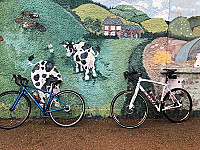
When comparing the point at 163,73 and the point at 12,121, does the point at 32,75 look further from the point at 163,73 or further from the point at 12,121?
the point at 163,73

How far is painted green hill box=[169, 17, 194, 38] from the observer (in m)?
6.07

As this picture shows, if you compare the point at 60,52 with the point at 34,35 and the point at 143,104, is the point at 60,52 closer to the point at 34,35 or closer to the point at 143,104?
the point at 34,35


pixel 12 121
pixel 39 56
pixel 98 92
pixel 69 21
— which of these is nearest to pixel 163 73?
pixel 98 92

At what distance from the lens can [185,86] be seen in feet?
20.6

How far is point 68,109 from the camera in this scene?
596 centimetres

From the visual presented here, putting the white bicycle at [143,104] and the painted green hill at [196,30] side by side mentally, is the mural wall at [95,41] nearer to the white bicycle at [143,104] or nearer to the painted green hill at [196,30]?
the painted green hill at [196,30]

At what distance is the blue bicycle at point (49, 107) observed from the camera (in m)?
5.79

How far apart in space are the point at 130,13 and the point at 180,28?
1.15 metres

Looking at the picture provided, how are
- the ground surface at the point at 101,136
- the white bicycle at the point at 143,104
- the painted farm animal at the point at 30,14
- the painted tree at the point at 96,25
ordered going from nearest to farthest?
the ground surface at the point at 101,136, the white bicycle at the point at 143,104, the painted farm animal at the point at 30,14, the painted tree at the point at 96,25

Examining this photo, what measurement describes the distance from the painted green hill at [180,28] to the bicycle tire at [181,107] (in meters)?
1.22

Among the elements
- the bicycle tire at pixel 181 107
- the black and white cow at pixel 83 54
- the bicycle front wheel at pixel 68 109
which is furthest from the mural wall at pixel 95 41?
the bicycle tire at pixel 181 107

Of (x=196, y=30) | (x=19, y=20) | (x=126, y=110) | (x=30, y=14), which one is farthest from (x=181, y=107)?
(x=19, y=20)

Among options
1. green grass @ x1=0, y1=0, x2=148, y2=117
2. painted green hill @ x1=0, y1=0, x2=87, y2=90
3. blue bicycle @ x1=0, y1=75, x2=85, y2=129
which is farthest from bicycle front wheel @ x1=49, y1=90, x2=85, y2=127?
painted green hill @ x1=0, y1=0, x2=87, y2=90

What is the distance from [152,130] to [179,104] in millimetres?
905
